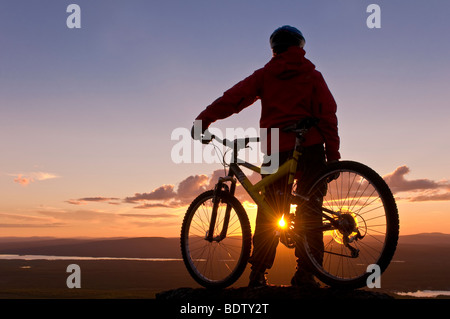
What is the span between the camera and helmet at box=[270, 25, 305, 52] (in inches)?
221

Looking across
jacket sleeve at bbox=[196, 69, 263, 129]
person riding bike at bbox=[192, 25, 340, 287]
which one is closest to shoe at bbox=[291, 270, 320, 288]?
person riding bike at bbox=[192, 25, 340, 287]

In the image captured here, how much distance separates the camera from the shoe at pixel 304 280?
5.39 meters

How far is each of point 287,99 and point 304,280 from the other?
97.0 inches

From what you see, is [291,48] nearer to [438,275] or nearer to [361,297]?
[361,297]

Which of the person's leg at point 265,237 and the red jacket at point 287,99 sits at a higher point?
the red jacket at point 287,99

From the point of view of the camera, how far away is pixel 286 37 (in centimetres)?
564

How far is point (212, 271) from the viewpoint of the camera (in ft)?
19.9

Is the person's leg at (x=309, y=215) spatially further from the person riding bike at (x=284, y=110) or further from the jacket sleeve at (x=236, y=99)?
the jacket sleeve at (x=236, y=99)

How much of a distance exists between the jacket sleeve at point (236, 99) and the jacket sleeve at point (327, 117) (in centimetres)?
84

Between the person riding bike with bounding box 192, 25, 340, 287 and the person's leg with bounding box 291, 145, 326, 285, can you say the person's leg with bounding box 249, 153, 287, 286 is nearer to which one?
the person riding bike with bounding box 192, 25, 340, 287

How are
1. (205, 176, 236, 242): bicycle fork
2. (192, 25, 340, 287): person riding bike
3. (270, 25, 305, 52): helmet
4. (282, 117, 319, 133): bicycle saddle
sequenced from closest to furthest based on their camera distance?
(282, 117, 319, 133): bicycle saddle < (192, 25, 340, 287): person riding bike < (270, 25, 305, 52): helmet < (205, 176, 236, 242): bicycle fork

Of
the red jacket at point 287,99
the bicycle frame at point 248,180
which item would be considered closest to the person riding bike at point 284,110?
the red jacket at point 287,99
